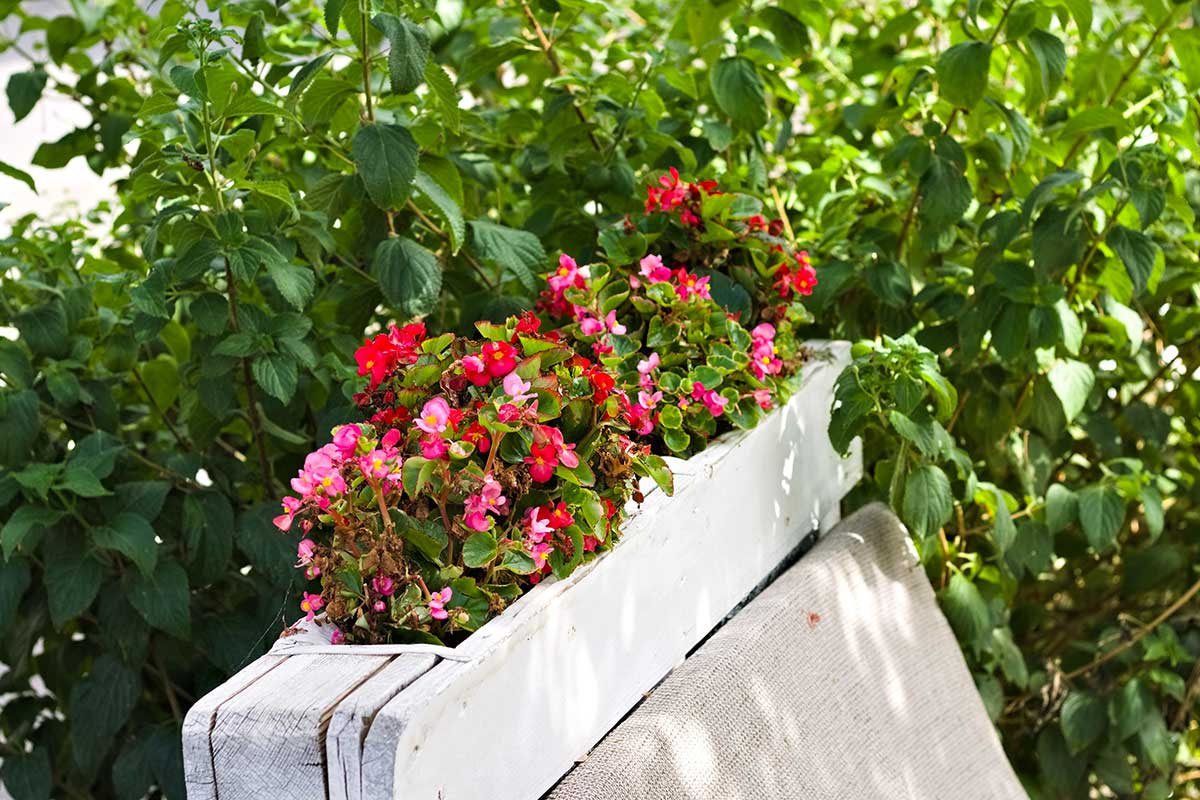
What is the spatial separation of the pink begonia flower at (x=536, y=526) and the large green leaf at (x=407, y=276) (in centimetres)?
37

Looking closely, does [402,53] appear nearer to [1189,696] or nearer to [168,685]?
[168,685]

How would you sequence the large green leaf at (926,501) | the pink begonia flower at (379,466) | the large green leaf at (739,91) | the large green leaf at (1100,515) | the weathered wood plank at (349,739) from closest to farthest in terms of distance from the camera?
the weathered wood plank at (349,739) < the pink begonia flower at (379,466) < the large green leaf at (926,501) < the large green leaf at (739,91) < the large green leaf at (1100,515)

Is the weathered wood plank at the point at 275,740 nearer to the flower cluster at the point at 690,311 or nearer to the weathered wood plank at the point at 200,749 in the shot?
the weathered wood plank at the point at 200,749

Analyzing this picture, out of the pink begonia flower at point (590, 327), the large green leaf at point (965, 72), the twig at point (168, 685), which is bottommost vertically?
the twig at point (168, 685)

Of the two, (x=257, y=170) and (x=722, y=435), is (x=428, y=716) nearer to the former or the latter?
(x=722, y=435)

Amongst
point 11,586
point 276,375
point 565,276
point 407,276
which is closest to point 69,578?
point 11,586

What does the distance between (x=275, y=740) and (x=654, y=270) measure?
0.73 metres

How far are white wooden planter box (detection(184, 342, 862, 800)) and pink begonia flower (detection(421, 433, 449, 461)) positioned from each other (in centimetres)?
13

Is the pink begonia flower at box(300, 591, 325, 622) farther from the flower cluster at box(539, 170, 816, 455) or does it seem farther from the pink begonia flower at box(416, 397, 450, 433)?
the flower cluster at box(539, 170, 816, 455)

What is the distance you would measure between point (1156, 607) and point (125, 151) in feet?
5.68

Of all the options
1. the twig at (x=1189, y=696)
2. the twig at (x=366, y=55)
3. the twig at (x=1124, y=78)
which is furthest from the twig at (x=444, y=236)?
the twig at (x=1189, y=696)

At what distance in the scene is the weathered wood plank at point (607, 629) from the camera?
812mm

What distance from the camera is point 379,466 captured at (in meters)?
0.91

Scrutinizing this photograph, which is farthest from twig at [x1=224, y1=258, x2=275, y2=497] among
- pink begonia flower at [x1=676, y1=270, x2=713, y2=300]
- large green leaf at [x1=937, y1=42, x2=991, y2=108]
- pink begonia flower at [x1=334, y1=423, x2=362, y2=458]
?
large green leaf at [x1=937, y1=42, x2=991, y2=108]
